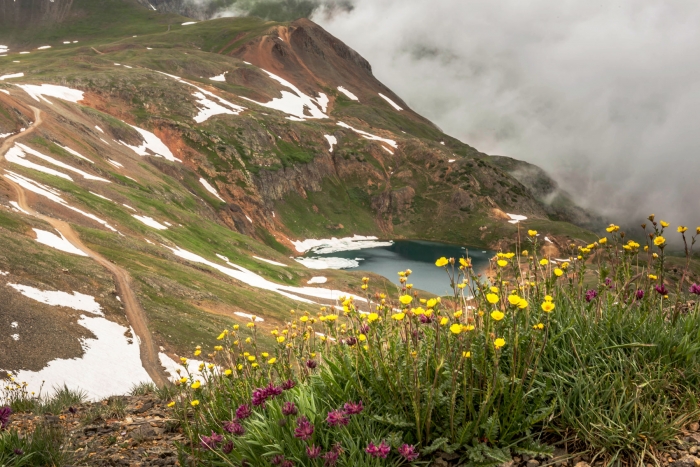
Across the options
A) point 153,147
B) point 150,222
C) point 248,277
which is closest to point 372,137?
point 153,147

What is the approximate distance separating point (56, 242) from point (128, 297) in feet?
30.5

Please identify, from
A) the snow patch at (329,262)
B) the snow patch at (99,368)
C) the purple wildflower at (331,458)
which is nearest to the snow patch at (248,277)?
the snow patch at (99,368)

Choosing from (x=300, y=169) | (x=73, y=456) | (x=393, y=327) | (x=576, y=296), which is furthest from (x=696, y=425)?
(x=300, y=169)

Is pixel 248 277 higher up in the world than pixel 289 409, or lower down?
lower down

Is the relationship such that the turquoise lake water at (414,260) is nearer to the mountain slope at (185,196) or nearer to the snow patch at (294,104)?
the mountain slope at (185,196)

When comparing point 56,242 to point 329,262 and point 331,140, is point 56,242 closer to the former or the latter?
point 329,262

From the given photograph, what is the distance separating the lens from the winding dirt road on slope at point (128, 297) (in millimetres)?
22219

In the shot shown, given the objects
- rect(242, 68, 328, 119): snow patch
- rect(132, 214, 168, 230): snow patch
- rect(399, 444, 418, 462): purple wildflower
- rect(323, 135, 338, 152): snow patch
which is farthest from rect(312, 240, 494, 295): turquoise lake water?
rect(399, 444, 418, 462): purple wildflower

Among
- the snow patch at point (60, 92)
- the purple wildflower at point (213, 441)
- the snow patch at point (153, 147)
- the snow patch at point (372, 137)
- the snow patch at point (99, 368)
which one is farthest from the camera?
the snow patch at point (372, 137)

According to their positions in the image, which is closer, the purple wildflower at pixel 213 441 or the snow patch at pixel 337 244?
the purple wildflower at pixel 213 441

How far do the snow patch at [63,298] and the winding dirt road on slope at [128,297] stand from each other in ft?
6.06

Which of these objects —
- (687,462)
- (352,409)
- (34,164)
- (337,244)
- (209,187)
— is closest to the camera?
(687,462)

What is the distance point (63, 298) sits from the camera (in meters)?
24.4

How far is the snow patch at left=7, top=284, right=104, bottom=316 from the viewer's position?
22.9m
